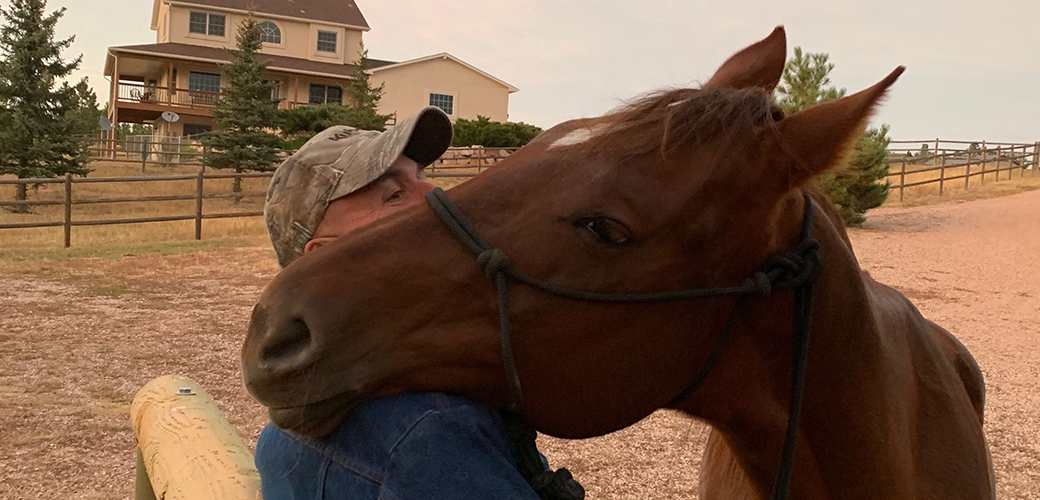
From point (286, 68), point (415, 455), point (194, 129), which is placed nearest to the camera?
point (415, 455)

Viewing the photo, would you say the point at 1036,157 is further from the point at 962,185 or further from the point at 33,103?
the point at 33,103

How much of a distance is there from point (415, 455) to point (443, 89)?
113 ft

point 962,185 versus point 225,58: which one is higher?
point 225,58

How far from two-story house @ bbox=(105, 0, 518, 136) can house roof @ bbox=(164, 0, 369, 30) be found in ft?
0.14

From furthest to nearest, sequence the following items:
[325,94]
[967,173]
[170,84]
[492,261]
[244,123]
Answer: [325,94] < [170,84] < [967,173] < [244,123] < [492,261]

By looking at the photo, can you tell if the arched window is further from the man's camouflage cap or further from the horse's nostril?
the horse's nostril

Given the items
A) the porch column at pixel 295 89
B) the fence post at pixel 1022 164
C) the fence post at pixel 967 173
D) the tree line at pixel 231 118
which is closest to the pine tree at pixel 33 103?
the tree line at pixel 231 118

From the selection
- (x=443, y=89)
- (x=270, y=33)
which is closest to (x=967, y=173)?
(x=443, y=89)

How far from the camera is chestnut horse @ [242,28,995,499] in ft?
4.05

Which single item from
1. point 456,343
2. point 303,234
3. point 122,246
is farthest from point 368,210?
point 122,246

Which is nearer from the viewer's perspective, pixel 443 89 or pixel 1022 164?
pixel 1022 164

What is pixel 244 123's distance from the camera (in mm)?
23141

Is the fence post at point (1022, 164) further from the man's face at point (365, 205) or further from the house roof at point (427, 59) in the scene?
the man's face at point (365, 205)

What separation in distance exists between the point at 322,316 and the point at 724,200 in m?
0.71
